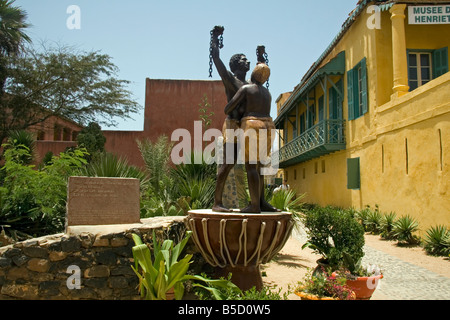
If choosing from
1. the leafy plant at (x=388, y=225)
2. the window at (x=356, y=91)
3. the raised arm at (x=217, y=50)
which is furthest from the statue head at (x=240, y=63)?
the window at (x=356, y=91)

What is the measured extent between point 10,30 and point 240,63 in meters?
15.5

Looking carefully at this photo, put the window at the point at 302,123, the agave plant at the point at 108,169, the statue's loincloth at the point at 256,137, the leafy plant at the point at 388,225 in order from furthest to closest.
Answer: the window at the point at 302,123
the leafy plant at the point at 388,225
the agave plant at the point at 108,169
the statue's loincloth at the point at 256,137

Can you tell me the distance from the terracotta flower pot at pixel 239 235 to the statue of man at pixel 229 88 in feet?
1.08

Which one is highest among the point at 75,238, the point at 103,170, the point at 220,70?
the point at 220,70

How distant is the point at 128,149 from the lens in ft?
58.5

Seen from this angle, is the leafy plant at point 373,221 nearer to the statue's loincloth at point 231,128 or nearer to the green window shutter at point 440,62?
the green window shutter at point 440,62

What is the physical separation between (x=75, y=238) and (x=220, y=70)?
2593 millimetres

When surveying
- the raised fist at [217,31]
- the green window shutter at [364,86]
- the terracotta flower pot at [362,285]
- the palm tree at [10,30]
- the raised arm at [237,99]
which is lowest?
the terracotta flower pot at [362,285]

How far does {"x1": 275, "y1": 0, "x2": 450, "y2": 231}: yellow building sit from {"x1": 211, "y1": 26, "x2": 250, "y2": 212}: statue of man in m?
5.05

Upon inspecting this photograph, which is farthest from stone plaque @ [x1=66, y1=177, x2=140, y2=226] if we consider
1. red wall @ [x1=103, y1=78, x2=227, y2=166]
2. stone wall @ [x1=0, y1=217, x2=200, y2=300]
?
red wall @ [x1=103, y1=78, x2=227, y2=166]

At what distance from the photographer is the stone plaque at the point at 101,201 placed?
4535 millimetres
